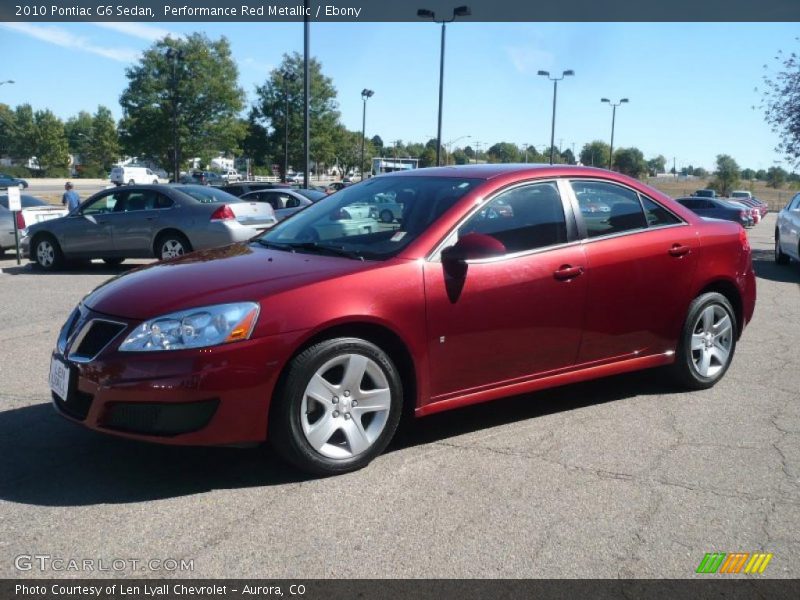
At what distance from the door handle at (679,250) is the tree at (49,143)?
100 metres

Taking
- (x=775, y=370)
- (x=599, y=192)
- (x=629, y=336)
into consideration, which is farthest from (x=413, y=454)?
(x=775, y=370)

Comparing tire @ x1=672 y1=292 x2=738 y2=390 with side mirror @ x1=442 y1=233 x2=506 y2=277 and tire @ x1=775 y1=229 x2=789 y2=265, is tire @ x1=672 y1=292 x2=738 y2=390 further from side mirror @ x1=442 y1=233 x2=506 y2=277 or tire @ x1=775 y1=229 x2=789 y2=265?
tire @ x1=775 y1=229 x2=789 y2=265

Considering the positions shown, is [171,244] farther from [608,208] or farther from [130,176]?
[130,176]

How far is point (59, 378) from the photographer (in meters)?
3.94

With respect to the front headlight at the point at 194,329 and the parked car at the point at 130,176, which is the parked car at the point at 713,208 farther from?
the parked car at the point at 130,176

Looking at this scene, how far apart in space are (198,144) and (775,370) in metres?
41.3

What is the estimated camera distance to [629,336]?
5082mm

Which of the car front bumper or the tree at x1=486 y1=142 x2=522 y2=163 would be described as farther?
the tree at x1=486 y1=142 x2=522 y2=163

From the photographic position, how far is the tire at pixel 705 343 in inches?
214

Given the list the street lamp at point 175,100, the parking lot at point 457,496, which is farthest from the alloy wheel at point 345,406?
the street lamp at point 175,100

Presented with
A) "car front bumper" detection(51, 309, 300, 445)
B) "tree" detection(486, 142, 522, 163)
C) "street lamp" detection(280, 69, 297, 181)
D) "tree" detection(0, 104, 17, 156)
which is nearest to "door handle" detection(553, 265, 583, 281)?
"car front bumper" detection(51, 309, 300, 445)

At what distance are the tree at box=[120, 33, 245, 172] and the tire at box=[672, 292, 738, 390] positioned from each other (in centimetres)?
4035

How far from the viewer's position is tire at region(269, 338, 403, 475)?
3750 mm

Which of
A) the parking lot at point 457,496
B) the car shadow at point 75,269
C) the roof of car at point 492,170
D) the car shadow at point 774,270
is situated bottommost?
the car shadow at point 75,269
